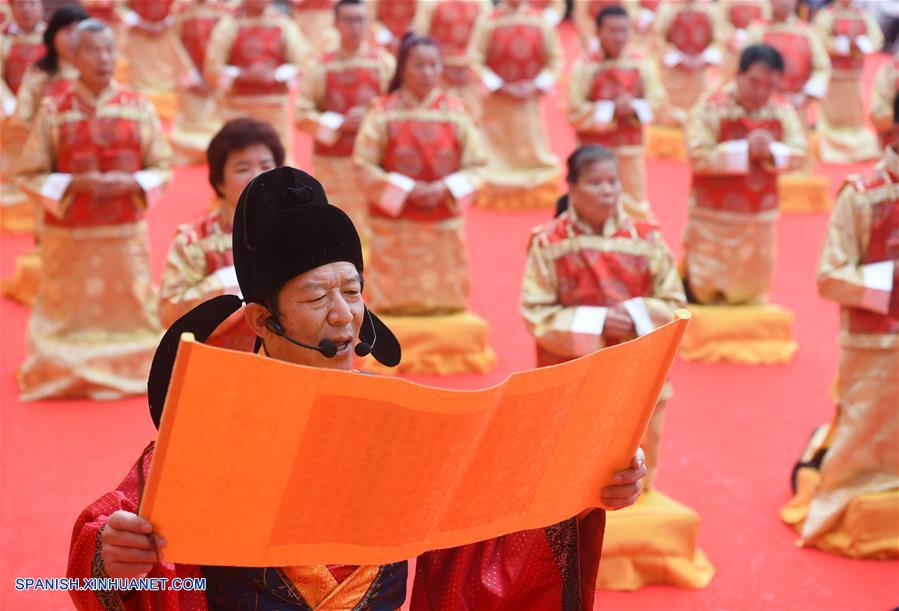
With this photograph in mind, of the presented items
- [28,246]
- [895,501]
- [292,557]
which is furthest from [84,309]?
[292,557]

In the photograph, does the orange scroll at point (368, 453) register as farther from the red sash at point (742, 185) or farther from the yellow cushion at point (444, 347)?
the red sash at point (742, 185)

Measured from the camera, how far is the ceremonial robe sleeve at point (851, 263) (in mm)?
3900

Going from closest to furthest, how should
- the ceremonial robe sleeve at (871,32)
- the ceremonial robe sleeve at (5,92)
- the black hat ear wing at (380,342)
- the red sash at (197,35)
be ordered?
1. the black hat ear wing at (380,342)
2. the ceremonial robe sleeve at (5,92)
3. the red sash at (197,35)
4. the ceremonial robe sleeve at (871,32)

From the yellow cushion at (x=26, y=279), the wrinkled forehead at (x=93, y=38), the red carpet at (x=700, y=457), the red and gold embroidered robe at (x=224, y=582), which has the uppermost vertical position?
the wrinkled forehead at (x=93, y=38)

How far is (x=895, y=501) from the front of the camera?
4.15m

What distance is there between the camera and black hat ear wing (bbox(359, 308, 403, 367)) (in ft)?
7.42

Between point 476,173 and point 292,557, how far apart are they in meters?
4.39

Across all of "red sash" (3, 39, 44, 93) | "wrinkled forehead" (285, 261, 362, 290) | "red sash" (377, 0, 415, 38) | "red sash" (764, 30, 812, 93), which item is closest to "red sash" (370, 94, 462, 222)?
"red sash" (3, 39, 44, 93)

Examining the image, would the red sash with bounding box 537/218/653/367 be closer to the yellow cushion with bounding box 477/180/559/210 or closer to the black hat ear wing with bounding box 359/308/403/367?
the black hat ear wing with bounding box 359/308/403/367

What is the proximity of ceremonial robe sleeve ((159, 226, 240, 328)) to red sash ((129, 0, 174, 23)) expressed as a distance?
786 cm

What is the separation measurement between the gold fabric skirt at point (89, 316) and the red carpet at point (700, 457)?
4.6 inches

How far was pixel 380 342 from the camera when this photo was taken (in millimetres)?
2289

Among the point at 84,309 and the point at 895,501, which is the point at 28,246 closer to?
the point at 84,309

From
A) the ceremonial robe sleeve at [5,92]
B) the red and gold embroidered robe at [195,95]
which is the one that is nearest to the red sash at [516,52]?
the red and gold embroidered robe at [195,95]
